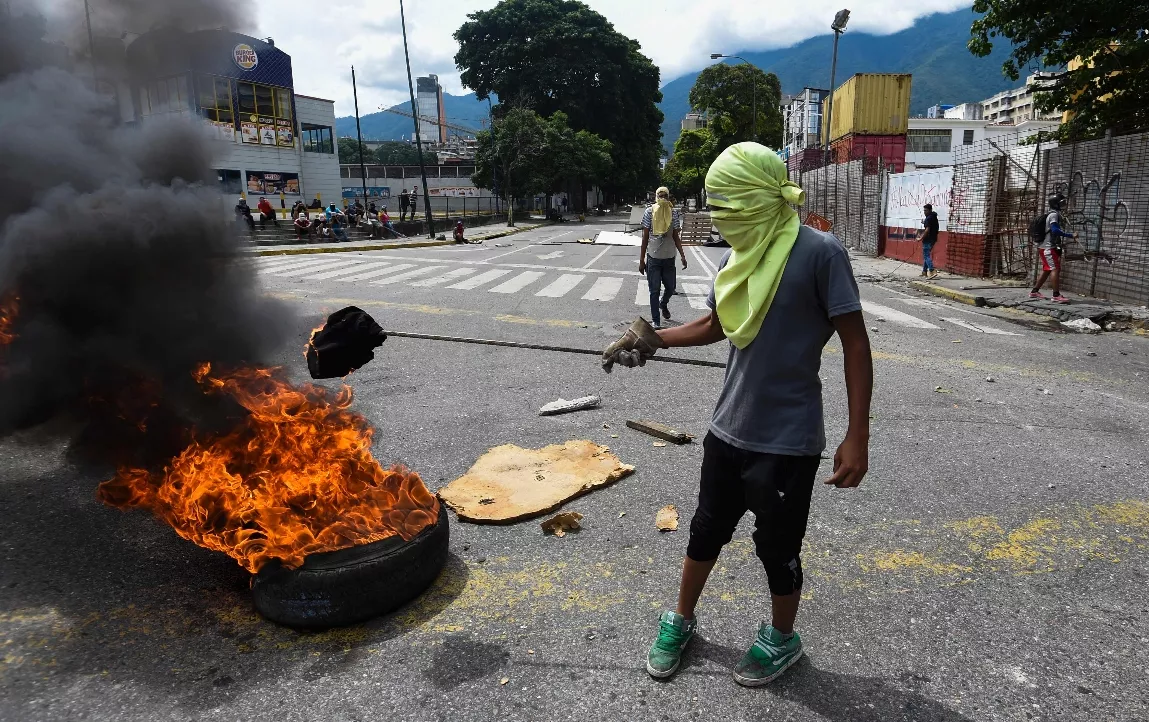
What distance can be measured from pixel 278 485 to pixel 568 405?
9.19 feet

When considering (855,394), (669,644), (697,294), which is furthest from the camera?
(697,294)

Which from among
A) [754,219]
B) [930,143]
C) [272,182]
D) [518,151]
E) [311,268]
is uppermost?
[930,143]

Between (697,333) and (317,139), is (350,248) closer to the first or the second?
(697,333)

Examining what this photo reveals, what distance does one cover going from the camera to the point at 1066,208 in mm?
12250

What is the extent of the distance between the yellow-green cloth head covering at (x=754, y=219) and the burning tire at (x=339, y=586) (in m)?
1.66

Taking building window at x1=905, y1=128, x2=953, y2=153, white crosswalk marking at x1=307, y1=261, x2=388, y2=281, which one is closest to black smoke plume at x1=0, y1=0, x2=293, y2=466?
white crosswalk marking at x1=307, y1=261, x2=388, y2=281

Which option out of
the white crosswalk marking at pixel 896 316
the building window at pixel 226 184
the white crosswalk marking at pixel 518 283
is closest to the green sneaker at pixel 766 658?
the building window at pixel 226 184

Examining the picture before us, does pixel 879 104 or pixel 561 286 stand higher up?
pixel 879 104

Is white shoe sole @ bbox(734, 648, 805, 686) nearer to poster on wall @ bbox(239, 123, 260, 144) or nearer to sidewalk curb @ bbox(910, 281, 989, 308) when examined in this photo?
sidewalk curb @ bbox(910, 281, 989, 308)

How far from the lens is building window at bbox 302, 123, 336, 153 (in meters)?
47.4

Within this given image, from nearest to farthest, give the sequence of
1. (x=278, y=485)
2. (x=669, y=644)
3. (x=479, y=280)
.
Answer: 1. (x=669, y=644)
2. (x=278, y=485)
3. (x=479, y=280)

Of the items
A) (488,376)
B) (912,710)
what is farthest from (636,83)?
(912,710)

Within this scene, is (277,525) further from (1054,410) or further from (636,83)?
(636,83)

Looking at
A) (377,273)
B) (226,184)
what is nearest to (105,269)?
(226,184)
